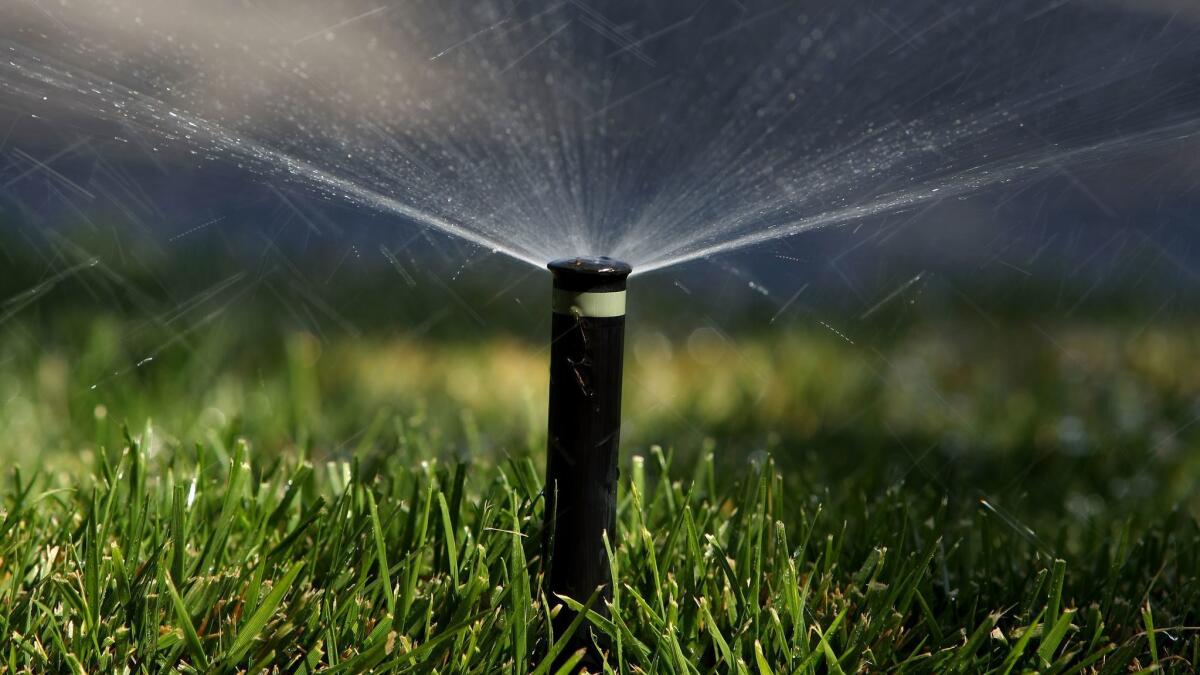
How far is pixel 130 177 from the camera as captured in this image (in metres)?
4.95

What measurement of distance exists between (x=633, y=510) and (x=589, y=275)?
2.14ft

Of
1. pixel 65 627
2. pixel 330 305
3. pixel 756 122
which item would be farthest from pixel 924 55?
pixel 65 627

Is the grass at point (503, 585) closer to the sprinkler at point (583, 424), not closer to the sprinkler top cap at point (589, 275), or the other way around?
the sprinkler at point (583, 424)

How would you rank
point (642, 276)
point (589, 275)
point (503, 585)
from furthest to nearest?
1. point (642, 276)
2. point (503, 585)
3. point (589, 275)

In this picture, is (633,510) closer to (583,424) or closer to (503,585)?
(503,585)

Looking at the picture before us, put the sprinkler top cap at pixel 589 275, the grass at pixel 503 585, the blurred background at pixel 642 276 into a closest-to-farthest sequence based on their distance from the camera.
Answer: the sprinkler top cap at pixel 589 275 < the grass at pixel 503 585 < the blurred background at pixel 642 276

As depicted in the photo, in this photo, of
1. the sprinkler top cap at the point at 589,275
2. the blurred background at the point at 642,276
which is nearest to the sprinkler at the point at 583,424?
the sprinkler top cap at the point at 589,275

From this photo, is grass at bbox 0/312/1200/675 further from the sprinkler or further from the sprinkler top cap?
the sprinkler top cap

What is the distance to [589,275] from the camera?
1.52 m

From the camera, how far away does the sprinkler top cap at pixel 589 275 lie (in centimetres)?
152

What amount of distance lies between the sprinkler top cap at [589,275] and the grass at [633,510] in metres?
0.42

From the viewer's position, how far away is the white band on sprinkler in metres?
1.54

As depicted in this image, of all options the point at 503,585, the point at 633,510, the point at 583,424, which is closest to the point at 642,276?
the point at 633,510

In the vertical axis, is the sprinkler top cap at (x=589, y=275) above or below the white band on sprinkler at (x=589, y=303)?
above
